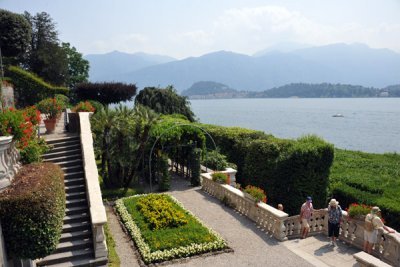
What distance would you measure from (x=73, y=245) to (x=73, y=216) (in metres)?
1.27

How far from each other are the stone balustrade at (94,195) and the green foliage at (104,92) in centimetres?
2436

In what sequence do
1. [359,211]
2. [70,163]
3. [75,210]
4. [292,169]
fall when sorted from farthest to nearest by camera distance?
[292,169], [70,163], [359,211], [75,210]

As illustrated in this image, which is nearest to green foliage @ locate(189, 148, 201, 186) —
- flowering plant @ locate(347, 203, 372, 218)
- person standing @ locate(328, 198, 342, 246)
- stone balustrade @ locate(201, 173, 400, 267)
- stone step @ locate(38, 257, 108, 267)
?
stone balustrade @ locate(201, 173, 400, 267)

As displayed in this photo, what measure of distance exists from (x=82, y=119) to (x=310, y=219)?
1137cm

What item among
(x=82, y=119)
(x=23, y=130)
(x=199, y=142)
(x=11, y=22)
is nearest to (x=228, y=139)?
(x=199, y=142)

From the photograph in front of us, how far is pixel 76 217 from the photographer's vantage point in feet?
38.9

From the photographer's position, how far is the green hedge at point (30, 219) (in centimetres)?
823

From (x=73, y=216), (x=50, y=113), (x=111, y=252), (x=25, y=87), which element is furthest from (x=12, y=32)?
(x=111, y=252)

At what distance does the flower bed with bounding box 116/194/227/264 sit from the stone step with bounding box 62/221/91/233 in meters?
1.90

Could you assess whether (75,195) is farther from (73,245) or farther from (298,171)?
(298,171)

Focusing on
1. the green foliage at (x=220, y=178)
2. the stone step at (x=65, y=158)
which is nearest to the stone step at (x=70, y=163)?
the stone step at (x=65, y=158)

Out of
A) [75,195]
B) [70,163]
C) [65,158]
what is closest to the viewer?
[75,195]

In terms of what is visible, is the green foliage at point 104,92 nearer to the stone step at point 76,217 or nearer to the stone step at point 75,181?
the stone step at point 75,181

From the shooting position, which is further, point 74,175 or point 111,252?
point 74,175
